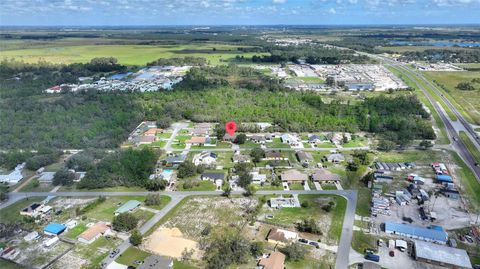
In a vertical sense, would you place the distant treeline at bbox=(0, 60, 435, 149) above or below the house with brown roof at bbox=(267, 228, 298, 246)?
above

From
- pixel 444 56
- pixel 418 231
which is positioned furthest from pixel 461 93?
pixel 418 231

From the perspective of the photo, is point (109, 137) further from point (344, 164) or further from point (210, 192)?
point (344, 164)

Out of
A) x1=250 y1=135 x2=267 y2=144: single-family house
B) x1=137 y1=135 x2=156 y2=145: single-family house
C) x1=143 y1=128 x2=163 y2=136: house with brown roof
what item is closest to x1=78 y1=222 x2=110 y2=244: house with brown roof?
x1=137 y1=135 x2=156 y2=145: single-family house

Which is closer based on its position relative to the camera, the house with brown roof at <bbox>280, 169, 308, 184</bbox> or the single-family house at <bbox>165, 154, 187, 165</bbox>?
the house with brown roof at <bbox>280, 169, 308, 184</bbox>

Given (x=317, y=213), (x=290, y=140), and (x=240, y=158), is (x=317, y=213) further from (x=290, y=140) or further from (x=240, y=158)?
(x=290, y=140)

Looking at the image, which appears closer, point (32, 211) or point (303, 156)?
point (32, 211)

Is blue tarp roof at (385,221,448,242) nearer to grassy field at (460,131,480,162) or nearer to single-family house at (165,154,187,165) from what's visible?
grassy field at (460,131,480,162)

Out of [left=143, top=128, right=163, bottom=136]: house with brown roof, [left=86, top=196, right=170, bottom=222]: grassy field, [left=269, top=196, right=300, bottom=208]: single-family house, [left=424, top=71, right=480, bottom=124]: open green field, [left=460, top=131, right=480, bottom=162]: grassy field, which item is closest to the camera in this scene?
[left=86, top=196, right=170, bottom=222]: grassy field
